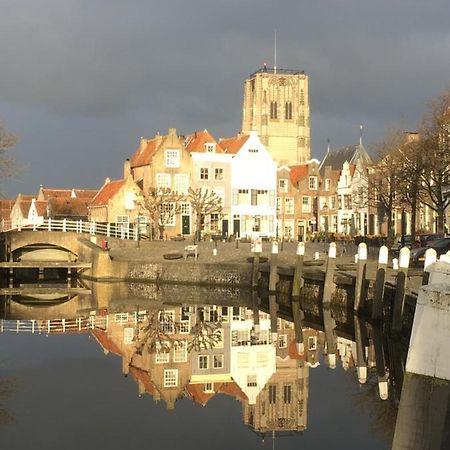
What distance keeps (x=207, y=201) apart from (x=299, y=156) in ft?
161

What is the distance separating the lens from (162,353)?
80.4 feet

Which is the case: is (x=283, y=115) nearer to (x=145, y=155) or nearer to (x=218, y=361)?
(x=145, y=155)

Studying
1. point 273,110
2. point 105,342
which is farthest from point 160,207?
point 273,110

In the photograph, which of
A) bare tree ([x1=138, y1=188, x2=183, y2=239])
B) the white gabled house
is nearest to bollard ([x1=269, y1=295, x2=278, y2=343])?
bare tree ([x1=138, y1=188, x2=183, y2=239])

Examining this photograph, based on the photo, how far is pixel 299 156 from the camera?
115562 millimetres

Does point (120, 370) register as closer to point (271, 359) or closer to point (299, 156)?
point (271, 359)

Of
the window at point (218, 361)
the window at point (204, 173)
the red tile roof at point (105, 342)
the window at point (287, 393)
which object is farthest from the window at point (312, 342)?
the window at point (204, 173)

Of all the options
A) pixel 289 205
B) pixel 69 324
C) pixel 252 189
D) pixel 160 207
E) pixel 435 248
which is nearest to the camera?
pixel 69 324

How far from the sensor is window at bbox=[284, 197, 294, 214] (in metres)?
76.1

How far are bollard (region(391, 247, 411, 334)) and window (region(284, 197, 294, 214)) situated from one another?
5141cm

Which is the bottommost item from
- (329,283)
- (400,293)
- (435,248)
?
(329,283)

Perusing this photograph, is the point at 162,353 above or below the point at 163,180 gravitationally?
below

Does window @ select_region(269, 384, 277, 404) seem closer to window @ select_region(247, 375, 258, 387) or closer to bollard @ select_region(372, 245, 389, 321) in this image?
window @ select_region(247, 375, 258, 387)

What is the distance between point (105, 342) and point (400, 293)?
403 inches
